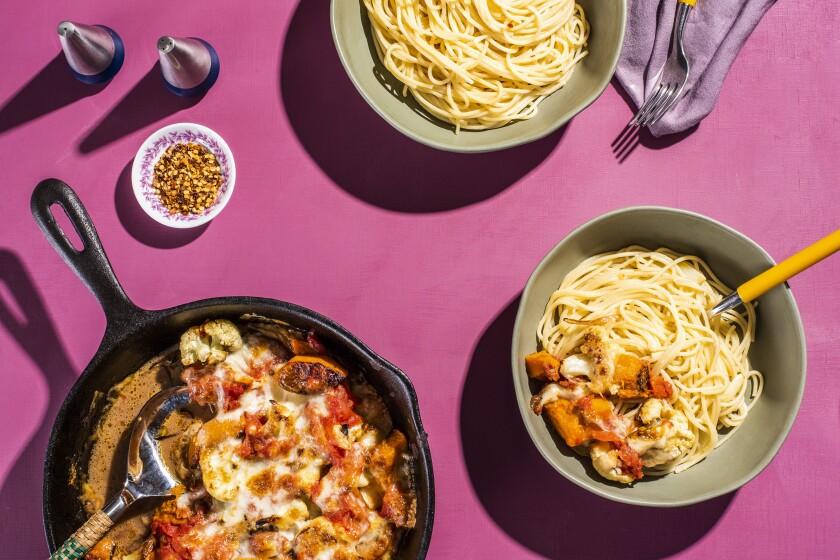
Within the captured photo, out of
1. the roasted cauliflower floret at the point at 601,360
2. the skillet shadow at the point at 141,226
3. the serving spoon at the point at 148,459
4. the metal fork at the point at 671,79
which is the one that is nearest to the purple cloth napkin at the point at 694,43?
the metal fork at the point at 671,79

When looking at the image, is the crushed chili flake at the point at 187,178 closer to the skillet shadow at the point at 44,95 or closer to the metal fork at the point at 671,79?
the skillet shadow at the point at 44,95

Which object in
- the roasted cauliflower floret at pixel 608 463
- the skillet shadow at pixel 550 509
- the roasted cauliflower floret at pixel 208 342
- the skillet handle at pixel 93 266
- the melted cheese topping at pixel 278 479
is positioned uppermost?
the skillet handle at pixel 93 266

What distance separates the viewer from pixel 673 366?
9.75 ft

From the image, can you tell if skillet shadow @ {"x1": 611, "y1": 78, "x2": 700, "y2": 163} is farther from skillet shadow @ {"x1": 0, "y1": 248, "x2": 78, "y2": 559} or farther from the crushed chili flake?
skillet shadow @ {"x1": 0, "y1": 248, "x2": 78, "y2": 559}

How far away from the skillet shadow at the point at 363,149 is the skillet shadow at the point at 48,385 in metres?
1.50

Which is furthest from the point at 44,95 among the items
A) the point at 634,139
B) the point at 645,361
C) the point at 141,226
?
the point at 645,361

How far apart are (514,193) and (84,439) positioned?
7.07 ft

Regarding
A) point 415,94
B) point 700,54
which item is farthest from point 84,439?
→ point 700,54

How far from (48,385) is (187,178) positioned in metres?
1.18

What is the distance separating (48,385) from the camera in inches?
135

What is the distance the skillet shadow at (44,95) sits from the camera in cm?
351

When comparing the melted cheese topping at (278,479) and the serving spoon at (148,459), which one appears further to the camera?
the serving spoon at (148,459)

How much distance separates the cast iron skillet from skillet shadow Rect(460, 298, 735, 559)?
505mm

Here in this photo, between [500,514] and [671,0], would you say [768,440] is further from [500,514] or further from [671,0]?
[671,0]
